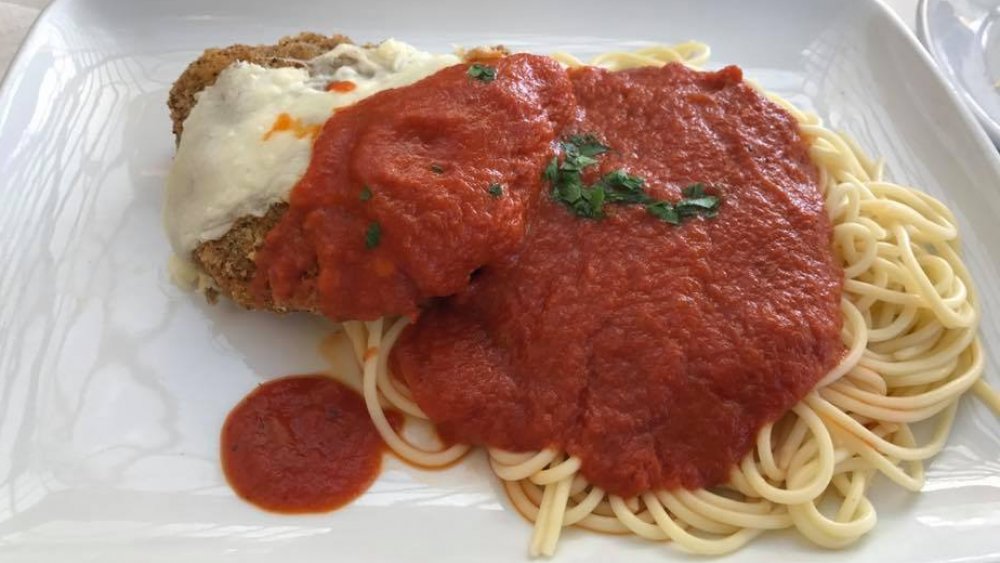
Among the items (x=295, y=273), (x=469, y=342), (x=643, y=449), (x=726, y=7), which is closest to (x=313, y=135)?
(x=295, y=273)

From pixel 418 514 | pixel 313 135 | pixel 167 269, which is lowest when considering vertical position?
pixel 418 514

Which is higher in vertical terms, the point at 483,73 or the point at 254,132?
the point at 483,73

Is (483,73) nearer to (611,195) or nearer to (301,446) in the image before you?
(611,195)

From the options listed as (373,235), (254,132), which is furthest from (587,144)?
(254,132)

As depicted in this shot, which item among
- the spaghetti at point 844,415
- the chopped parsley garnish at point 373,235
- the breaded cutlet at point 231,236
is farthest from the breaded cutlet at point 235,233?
the spaghetti at point 844,415

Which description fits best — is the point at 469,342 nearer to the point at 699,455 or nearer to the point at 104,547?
the point at 699,455
